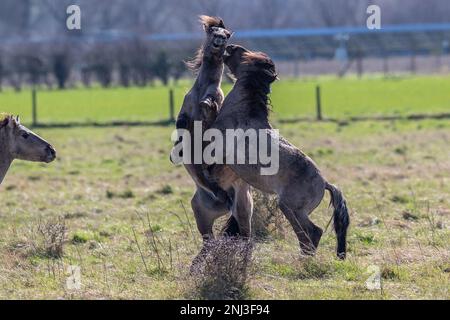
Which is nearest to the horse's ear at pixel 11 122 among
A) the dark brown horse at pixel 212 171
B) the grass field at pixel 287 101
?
the dark brown horse at pixel 212 171

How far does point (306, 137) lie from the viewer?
2872 centimetres

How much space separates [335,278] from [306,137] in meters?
18.5

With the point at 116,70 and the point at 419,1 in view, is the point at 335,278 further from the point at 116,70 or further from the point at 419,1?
the point at 419,1

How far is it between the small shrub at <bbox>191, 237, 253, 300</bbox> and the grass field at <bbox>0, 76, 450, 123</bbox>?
23836 millimetres

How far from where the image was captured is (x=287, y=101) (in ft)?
143

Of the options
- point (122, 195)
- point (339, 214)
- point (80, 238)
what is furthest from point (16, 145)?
point (122, 195)

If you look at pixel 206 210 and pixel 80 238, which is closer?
pixel 206 210

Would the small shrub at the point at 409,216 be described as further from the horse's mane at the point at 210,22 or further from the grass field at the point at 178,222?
the horse's mane at the point at 210,22

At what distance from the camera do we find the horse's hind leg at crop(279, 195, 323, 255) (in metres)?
10.6

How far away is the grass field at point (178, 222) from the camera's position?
1013 centimetres

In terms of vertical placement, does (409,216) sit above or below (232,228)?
below

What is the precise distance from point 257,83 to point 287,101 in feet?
107

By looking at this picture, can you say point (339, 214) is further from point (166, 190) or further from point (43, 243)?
point (166, 190)

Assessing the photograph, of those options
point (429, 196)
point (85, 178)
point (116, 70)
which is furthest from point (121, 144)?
point (116, 70)
